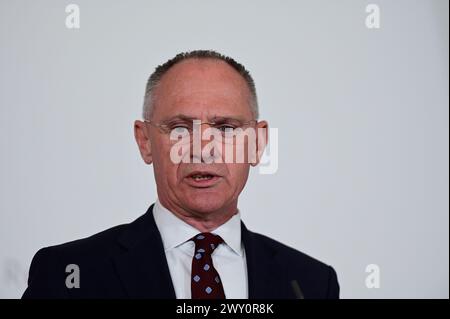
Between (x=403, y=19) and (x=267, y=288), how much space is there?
1140 mm

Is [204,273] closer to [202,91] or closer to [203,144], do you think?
[203,144]

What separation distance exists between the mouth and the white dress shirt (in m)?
0.12

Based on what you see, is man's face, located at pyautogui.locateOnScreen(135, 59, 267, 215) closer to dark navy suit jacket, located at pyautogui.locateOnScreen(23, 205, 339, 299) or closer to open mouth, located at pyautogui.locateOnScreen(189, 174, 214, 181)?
open mouth, located at pyautogui.locateOnScreen(189, 174, 214, 181)

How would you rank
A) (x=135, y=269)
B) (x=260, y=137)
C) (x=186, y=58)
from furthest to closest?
1. (x=260, y=137)
2. (x=186, y=58)
3. (x=135, y=269)

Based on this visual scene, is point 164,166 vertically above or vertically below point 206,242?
above

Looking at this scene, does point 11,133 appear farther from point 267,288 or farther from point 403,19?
point 403,19

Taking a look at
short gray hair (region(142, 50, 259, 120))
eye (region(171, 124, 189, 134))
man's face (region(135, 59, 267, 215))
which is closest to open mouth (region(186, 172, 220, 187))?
man's face (region(135, 59, 267, 215))

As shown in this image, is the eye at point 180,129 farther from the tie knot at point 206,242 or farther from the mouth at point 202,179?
the tie knot at point 206,242

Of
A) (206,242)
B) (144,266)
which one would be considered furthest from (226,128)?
(144,266)

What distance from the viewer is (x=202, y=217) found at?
1700 millimetres

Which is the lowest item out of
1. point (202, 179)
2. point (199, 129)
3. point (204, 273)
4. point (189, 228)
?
point (204, 273)

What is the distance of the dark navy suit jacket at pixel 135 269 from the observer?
1593 mm

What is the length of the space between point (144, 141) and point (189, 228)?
0.27 metres
